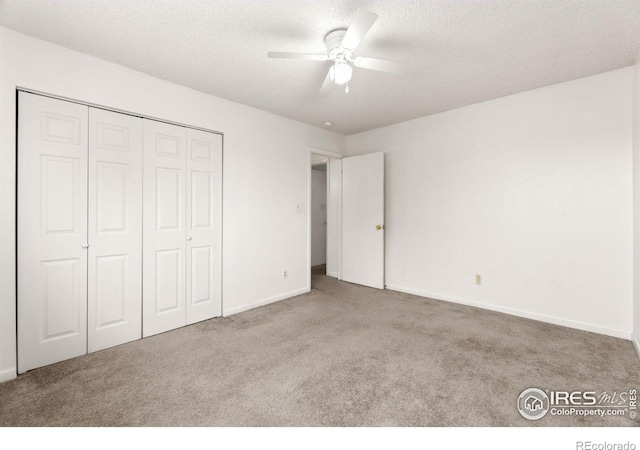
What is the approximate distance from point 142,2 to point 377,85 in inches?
80.9

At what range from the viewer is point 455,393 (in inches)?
73.3

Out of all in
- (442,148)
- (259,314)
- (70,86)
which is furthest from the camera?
(442,148)

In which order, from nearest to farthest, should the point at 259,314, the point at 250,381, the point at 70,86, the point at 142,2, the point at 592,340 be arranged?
the point at 142,2 < the point at 250,381 < the point at 70,86 < the point at 592,340 < the point at 259,314

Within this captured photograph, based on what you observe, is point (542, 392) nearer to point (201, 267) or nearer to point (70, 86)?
point (201, 267)

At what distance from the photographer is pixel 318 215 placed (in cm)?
666

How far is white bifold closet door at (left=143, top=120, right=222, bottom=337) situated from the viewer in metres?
2.77

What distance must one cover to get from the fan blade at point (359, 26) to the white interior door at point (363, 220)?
8.49 ft

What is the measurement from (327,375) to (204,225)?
2.00 meters

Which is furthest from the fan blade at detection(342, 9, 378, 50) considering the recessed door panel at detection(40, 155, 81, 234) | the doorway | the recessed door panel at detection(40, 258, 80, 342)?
the doorway

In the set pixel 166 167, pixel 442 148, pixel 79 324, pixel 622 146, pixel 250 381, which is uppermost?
pixel 442 148

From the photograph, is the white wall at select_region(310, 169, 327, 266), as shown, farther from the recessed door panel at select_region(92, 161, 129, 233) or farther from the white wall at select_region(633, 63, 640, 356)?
the white wall at select_region(633, 63, 640, 356)

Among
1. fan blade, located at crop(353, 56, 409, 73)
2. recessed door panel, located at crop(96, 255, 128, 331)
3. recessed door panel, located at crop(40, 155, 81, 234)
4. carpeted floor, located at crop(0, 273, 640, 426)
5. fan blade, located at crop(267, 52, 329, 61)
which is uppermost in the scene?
fan blade, located at crop(353, 56, 409, 73)

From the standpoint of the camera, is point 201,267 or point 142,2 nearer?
point 142,2

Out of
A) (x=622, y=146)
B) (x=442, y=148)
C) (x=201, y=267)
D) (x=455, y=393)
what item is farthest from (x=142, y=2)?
(x=622, y=146)
